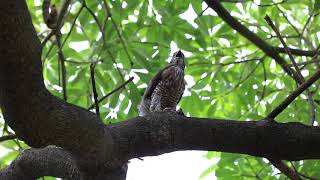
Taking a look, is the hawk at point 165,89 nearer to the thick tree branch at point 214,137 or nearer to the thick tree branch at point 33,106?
the thick tree branch at point 214,137

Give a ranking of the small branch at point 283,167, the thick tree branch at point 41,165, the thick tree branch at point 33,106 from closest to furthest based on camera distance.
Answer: the thick tree branch at point 33,106, the thick tree branch at point 41,165, the small branch at point 283,167

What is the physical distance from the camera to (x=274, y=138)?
2.64 meters

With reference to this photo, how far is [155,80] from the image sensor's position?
4.35m

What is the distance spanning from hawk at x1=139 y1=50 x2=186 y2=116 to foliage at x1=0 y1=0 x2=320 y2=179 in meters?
0.11

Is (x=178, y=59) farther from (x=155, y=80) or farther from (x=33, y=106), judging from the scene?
(x=33, y=106)

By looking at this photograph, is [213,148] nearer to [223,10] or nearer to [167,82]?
[167,82]

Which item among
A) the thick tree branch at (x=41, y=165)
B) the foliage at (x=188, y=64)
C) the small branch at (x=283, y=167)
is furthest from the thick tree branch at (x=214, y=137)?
the foliage at (x=188, y=64)

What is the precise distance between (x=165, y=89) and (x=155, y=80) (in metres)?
0.12

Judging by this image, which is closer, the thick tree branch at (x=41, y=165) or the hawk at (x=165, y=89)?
the thick tree branch at (x=41, y=165)

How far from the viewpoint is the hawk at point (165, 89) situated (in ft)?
13.9

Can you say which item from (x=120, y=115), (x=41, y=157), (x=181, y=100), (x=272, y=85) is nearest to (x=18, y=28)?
(x=41, y=157)

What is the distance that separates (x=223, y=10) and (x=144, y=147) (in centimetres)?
267

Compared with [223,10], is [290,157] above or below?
below

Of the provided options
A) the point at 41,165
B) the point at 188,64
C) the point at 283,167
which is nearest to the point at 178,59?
the point at 188,64
